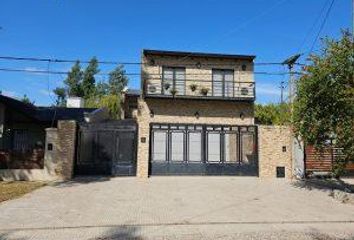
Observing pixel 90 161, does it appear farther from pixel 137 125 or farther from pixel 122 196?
pixel 122 196

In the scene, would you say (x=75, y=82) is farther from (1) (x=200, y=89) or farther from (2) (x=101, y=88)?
(1) (x=200, y=89)

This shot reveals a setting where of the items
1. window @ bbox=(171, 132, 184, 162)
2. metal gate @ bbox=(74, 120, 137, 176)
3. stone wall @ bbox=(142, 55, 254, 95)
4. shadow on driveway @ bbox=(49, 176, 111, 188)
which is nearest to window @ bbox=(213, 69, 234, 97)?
stone wall @ bbox=(142, 55, 254, 95)

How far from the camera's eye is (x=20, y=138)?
26.3 meters

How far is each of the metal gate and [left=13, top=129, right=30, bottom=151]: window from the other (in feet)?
23.6

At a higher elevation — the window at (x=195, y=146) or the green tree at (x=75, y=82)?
the green tree at (x=75, y=82)

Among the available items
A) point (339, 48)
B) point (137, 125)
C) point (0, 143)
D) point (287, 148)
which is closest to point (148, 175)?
point (137, 125)


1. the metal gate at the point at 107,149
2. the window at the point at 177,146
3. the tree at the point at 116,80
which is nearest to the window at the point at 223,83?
the window at the point at 177,146

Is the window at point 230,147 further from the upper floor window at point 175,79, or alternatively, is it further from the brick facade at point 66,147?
the brick facade at point 66,147

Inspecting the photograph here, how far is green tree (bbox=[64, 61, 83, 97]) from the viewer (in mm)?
63094

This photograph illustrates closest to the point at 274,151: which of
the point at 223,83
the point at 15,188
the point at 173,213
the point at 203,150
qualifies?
the point at 203,150

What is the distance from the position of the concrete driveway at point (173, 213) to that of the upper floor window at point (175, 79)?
8.77 meters

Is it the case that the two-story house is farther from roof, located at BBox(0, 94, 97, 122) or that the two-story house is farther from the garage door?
roof, located at BBox(0, 94, 97, 122)

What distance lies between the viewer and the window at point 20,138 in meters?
26.2

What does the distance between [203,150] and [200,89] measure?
508cm
